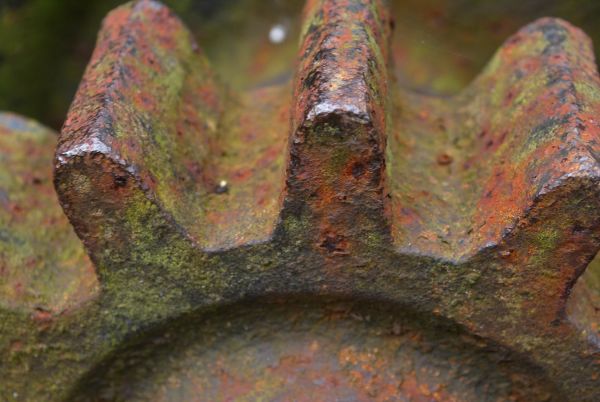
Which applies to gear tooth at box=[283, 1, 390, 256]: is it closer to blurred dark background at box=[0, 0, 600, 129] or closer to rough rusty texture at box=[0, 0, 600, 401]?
rough rusty texture at box=[0, 0, 600, 401]

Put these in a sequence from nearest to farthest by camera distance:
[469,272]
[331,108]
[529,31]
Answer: [331,108] < [469,272] < [529,31]

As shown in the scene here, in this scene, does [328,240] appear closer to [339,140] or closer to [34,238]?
[339,140]

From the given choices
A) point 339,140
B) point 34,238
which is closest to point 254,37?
point 34,238

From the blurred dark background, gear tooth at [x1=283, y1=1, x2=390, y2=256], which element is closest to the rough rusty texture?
gear tooth at [x1=283, y1=1, x2=390, y2=256]

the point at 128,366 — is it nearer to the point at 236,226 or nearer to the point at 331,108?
the point at 236,226

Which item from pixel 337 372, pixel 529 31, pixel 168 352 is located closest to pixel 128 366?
pixel 168 352

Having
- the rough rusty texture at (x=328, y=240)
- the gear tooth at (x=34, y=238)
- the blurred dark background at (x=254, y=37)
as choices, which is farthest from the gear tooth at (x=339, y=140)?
the blurred dark background at (x=254, y=37)
